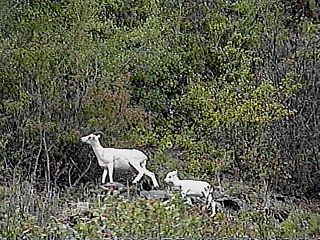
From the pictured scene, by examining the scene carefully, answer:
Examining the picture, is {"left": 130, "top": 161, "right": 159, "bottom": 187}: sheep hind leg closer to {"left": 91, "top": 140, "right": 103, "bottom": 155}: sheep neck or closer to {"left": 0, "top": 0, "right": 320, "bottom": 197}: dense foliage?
{"left": 91, "top": 140, "right": 103, "bottom": 155}: sheep neck

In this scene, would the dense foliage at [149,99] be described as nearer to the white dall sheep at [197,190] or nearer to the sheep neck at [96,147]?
the sheep neck at [96,147]

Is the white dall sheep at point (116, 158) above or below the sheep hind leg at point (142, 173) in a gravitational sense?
above

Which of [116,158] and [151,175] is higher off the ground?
[116,158]

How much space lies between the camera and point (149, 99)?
647 inches

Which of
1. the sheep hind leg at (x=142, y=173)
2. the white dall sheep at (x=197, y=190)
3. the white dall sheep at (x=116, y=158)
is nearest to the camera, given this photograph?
the white dall sheep at (x=197, y=190)

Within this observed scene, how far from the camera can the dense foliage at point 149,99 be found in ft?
43.6

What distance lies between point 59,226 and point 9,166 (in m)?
5.17

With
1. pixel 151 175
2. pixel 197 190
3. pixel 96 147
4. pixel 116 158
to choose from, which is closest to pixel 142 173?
pixel 151 175

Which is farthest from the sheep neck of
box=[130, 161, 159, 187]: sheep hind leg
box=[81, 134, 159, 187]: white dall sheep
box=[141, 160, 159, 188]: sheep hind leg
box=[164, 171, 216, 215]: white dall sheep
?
box=[164, 171, 216, 215]: white dall sheep

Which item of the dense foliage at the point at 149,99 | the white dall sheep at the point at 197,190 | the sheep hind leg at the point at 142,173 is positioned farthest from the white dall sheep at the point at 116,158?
the white dall sheep at the point at 197,190

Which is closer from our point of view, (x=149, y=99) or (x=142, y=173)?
(x=142, y=173)

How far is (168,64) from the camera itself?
663 inches

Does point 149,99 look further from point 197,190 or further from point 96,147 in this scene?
point 197,190

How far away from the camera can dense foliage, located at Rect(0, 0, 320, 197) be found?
1329 centimetres
